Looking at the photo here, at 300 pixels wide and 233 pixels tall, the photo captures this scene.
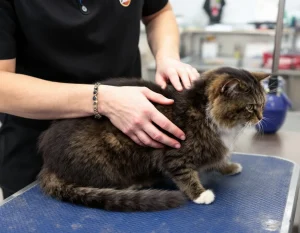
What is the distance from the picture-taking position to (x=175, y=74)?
3.28 feet

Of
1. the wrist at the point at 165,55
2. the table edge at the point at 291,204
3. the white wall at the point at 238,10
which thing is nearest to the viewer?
the table edge at the point at 291,204

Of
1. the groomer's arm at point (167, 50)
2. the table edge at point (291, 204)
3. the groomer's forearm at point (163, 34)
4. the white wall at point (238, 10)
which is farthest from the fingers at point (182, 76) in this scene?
the white wall at point (238, 10)

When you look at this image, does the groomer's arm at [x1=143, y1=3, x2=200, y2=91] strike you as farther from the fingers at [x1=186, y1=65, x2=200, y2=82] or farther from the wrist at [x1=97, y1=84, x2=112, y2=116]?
the wrist at [x1=97, y1=84, x2=112, y2=116]

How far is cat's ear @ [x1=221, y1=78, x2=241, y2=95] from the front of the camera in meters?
0.85

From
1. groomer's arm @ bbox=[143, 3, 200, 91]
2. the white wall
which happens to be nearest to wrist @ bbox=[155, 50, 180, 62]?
groomer's arm @ bbox=[143, 3, 200, 91]

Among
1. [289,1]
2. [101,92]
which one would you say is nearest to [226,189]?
[101,92]

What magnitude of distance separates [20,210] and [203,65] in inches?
95.9

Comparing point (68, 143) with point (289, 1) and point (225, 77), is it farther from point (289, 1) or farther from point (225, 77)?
point (289, 1)

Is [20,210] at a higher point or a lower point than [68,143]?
lower

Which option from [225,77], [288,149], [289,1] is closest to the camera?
[225,77]

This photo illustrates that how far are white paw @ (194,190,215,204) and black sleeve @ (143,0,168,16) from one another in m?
0.65

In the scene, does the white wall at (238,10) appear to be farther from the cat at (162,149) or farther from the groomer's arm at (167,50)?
the cat at (162,149)

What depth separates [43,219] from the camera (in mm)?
767

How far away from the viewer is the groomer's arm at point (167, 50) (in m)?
1.00
